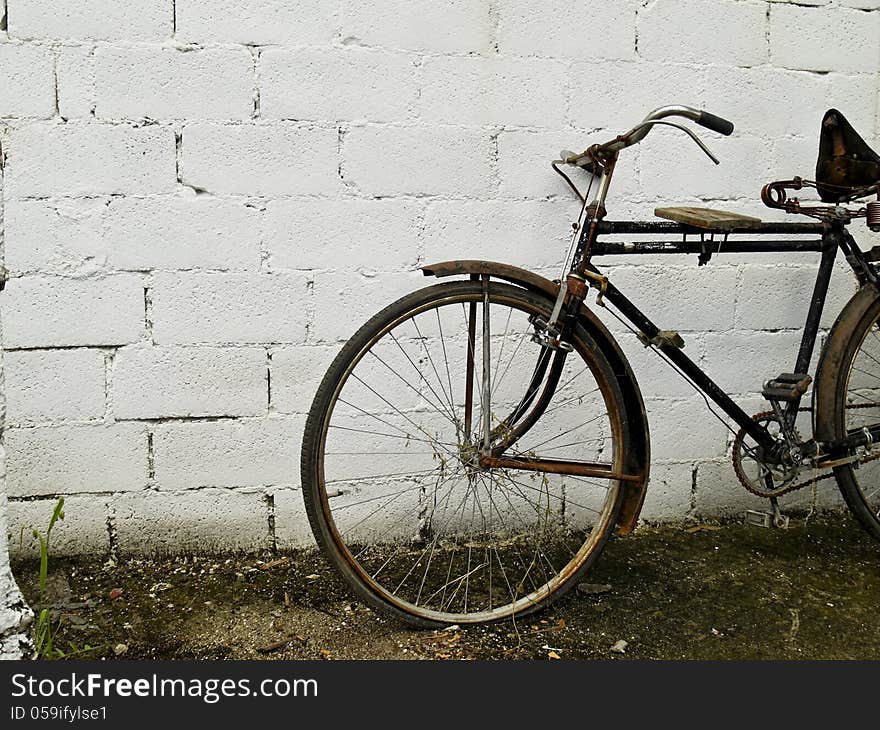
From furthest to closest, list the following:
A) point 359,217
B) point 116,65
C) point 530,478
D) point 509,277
Answer: point 530,478 < point 359,217 < point 116,65 < point 509,277

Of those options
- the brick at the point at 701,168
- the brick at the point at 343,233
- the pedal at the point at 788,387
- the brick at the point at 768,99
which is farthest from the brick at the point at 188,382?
the brick at the point at 768,99

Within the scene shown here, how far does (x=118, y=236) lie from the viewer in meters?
2.93

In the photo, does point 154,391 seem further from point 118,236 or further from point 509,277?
point 509,277

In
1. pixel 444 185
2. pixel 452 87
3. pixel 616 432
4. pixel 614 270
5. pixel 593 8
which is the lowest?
pixel 616 432

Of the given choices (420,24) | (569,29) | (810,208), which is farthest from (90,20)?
(810,208)

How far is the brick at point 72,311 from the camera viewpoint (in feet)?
9.56

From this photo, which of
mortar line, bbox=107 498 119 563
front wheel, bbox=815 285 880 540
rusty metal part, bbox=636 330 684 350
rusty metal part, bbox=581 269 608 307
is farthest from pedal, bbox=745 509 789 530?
mortar line, bbox=107 498 119 563

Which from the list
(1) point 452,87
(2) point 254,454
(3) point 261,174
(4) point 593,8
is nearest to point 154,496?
(2) point 254,454

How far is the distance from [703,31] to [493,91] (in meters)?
0.72

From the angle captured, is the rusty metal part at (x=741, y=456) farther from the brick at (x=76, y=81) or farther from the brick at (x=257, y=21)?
the brick at (x=76, y=81)

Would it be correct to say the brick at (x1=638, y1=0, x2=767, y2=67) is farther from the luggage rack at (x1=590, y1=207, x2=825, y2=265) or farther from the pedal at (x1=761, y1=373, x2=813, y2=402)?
the pedal at (x1=761, y1=373, x2=813, y2=402)

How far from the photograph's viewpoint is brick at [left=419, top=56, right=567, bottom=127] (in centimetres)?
304

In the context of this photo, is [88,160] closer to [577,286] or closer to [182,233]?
[182,233]

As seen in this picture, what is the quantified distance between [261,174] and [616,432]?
1280 mm
